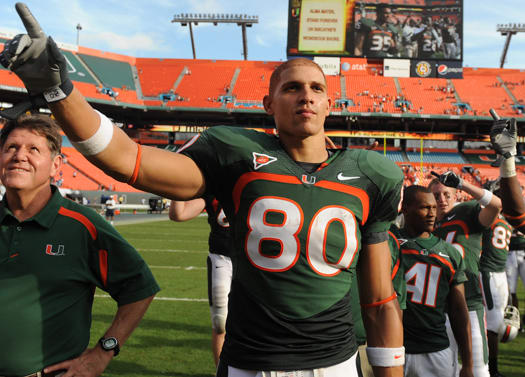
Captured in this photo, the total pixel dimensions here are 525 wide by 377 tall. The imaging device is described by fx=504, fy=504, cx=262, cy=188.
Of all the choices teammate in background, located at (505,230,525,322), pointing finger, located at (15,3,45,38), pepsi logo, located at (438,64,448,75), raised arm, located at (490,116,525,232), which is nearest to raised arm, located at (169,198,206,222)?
raised arm, located at (490,116,525,232)

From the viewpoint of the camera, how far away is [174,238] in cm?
1669

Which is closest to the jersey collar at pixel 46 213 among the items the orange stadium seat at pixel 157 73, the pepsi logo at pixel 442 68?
the orange stadium seat at pixel 157 73

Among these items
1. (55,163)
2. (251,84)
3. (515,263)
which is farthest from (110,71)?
(55,163)

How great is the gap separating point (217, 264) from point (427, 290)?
1.95m

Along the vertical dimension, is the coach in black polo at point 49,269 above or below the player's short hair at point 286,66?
below

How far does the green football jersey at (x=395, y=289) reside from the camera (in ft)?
8.87

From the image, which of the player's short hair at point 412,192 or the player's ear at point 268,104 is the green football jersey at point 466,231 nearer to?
the player's short hair at point 412,192

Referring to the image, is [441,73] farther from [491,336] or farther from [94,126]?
[94,126]

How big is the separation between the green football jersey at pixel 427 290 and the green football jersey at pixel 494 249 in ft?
6.55

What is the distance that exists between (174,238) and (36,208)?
48.3ft

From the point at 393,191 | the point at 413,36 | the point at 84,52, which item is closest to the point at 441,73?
the point at 413,36

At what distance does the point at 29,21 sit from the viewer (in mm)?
1274

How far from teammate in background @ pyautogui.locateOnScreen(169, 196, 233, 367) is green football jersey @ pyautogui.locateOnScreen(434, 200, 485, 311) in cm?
190

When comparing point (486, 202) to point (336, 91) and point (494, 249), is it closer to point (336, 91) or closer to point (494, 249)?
point (494, 249)
